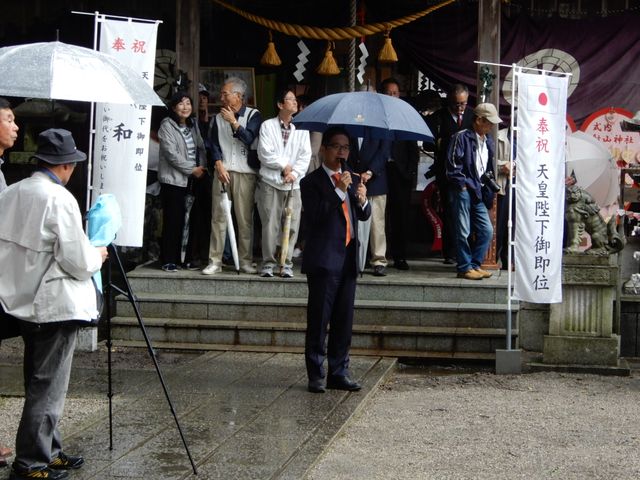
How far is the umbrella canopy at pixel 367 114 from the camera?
364 inches

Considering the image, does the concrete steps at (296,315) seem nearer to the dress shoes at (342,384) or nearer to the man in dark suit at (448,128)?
the man in dark suit at (448,128)

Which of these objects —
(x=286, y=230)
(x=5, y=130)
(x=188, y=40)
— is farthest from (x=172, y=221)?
(x=5, y=130)

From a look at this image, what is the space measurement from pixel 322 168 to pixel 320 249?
70 centimetres

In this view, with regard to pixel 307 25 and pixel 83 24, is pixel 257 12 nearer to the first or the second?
pixel 307 25

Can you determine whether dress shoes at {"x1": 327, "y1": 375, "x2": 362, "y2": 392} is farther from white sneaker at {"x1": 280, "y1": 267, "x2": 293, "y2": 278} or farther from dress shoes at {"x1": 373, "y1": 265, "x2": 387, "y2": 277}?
dress shoes at {"x1": 373, "y1": 265, "x2": 387, "y2": 277}

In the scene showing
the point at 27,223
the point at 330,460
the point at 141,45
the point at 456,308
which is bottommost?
the point at 330,460

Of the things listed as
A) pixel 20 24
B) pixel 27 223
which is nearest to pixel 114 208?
pixel 27 223

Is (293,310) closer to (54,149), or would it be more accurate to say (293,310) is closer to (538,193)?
(538,193)

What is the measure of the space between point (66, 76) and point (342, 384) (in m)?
3.68

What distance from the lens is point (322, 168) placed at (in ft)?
30.3

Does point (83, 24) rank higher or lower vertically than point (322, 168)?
higher

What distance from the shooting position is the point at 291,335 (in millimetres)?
11320

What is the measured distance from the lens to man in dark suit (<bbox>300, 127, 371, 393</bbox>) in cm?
912

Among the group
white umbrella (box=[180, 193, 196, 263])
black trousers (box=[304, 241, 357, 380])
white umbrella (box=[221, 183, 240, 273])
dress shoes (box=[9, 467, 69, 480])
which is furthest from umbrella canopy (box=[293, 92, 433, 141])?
dress shoes (box=[9, 467, 69, 480])
